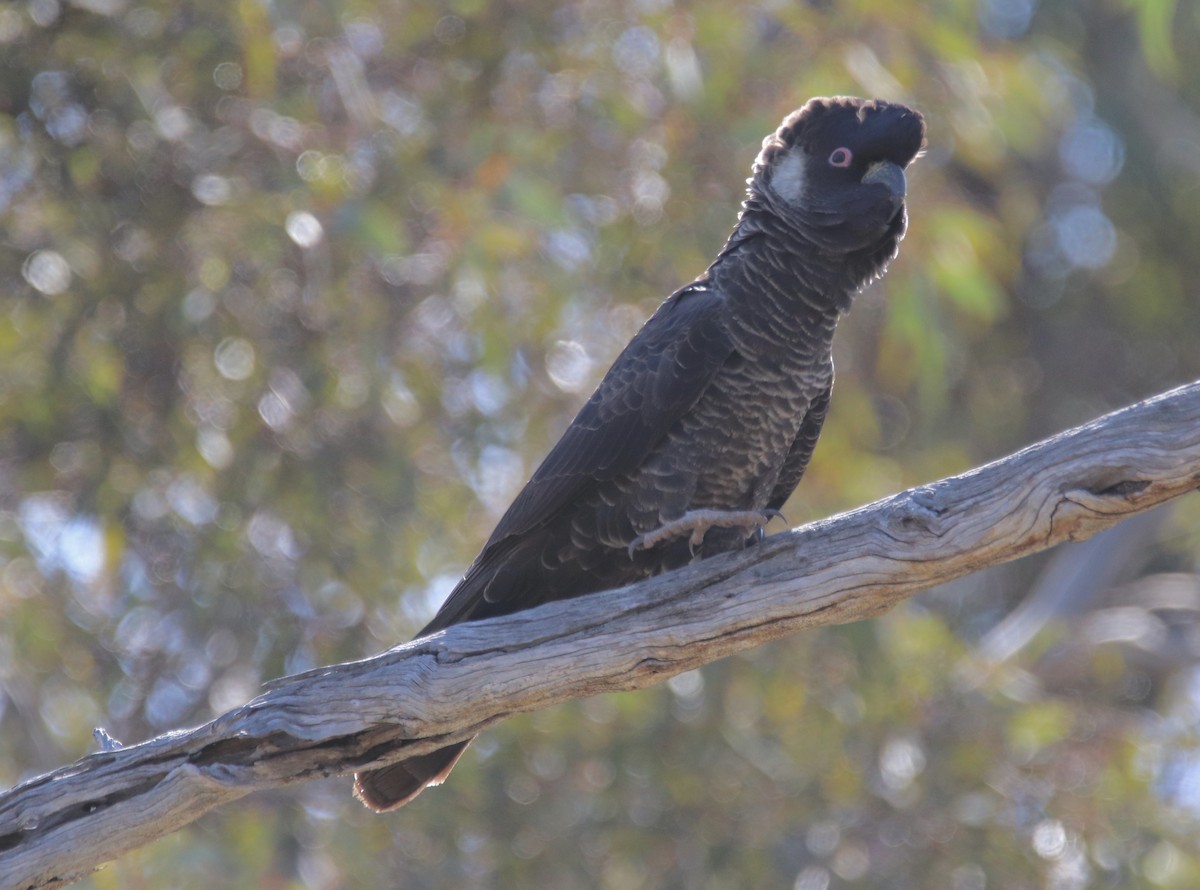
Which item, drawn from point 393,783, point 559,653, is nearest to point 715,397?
point 559,653

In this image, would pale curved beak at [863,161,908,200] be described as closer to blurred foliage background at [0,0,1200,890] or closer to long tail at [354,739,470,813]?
long tail at [354,739,470,813]

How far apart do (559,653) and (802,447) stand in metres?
1.47

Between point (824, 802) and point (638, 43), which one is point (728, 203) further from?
point (824, 802)

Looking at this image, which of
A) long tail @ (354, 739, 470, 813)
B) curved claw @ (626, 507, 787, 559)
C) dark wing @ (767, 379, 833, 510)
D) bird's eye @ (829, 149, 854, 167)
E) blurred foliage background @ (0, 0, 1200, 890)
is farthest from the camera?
blurred foliage background @ (0, 0, 1200, 890)

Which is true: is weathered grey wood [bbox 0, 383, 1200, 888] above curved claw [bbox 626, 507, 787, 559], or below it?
above

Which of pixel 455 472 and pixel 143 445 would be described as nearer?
pixel 143 445

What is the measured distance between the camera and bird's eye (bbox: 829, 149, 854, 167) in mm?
3875

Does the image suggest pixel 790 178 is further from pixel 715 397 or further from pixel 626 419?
pixel 626 419

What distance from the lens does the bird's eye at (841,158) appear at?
3875 millimetres

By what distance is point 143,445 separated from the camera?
6.27 meters

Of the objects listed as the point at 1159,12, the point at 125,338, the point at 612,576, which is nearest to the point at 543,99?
the point at 125,338

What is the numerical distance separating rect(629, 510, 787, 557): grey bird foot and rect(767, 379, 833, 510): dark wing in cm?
56

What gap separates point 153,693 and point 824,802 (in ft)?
11.2

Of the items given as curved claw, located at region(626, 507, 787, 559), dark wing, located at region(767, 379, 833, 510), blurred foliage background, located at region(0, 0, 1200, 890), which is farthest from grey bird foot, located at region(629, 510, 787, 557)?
blurred foliage background, located at region(0, 0, 1200, 890)
